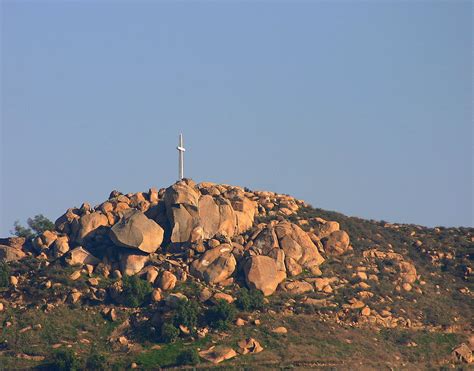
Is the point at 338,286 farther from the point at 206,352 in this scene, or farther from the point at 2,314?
the point at 2,314

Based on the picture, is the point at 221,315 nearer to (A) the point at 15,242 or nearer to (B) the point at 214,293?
(B) the point at 214,293

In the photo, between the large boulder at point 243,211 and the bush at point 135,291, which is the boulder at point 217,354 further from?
the large boulder at point 243,211

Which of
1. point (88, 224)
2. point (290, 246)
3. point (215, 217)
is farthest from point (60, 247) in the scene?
point (290, 246)

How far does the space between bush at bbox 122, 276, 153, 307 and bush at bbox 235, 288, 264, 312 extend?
9.36 m

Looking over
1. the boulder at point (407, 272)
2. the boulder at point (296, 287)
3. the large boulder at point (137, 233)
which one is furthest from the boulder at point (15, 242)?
the boulder at point (407, 272)

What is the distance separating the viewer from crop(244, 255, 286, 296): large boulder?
11694 cm

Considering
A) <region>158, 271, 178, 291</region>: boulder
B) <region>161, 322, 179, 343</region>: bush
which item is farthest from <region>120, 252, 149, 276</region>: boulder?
<region>161, 322, 179, 343</region>: bush

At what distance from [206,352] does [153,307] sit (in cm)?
925

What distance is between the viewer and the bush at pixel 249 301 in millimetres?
113625

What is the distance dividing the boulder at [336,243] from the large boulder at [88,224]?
2579 centimetres

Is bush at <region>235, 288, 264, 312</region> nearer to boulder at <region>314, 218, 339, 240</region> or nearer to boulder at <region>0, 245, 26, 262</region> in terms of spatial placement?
boulder at <region>314, 218, 339, 240</region>

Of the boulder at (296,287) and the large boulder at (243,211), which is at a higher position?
the large boulder at (243,211)

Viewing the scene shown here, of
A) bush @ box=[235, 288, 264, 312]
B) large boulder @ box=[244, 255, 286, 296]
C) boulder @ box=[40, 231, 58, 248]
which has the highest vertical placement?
boulder @ box=[40, 231, 58, 248]

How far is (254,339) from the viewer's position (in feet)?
358
